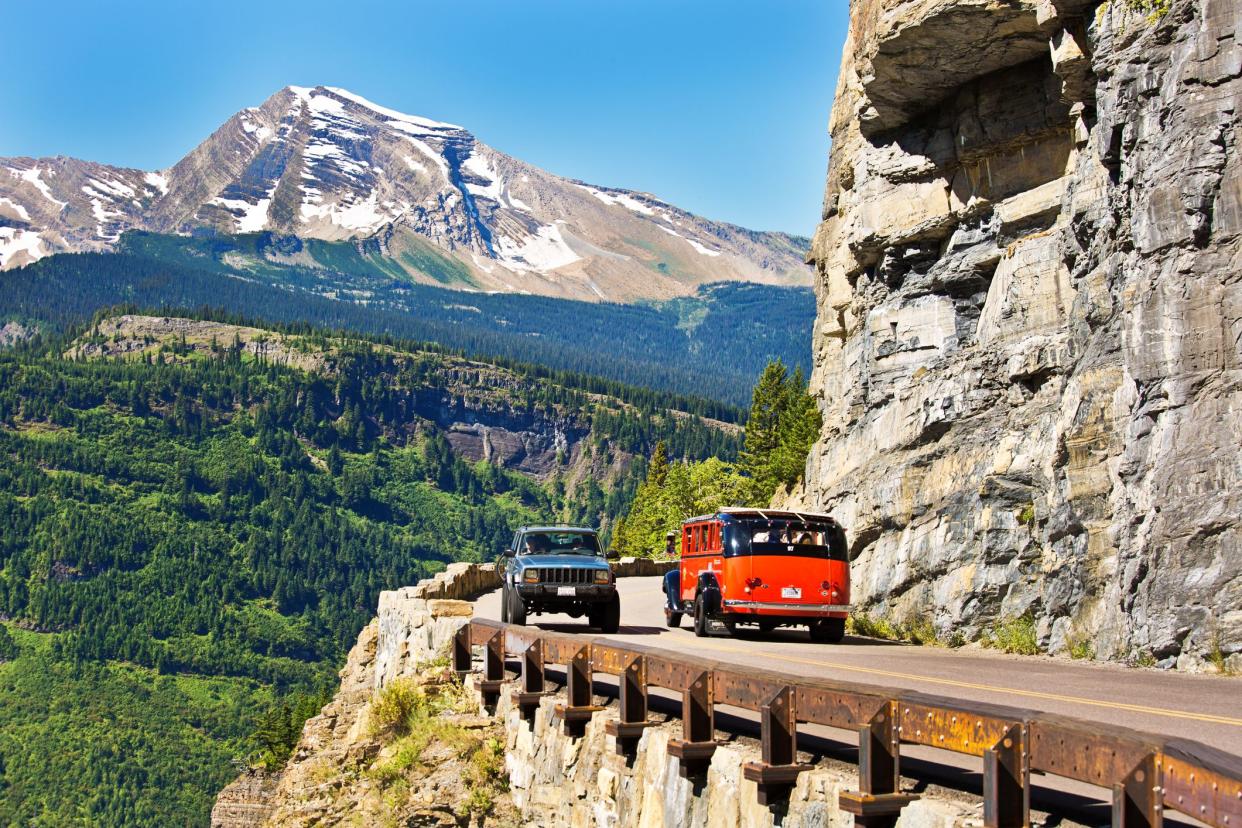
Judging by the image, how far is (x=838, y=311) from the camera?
49.3 meters

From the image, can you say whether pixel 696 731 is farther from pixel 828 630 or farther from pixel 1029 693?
pixel 828 630

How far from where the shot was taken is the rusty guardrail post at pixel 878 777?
372 inches

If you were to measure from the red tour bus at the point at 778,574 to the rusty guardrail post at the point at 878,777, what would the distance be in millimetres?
17342

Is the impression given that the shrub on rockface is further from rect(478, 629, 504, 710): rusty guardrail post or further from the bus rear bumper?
rect(478, 629, 504, 710): rusty guardrail post

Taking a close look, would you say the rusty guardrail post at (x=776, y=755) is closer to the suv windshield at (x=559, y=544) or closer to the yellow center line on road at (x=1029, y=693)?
the yellow center line on road at (x=1029, y=693)

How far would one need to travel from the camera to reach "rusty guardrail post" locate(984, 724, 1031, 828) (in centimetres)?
849

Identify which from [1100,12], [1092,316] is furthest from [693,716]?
[1100,12]

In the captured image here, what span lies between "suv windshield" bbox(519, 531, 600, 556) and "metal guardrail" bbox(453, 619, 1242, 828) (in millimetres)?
14743

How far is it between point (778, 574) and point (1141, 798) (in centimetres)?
1965

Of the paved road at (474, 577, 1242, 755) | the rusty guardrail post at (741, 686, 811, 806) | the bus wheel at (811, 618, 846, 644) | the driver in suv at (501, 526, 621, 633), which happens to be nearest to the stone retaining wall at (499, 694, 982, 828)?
the rusty guardrail post at (741, 686, 811, 806)

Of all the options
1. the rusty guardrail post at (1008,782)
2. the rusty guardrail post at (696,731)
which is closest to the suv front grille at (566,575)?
the rusty guardrail post at (696,731)

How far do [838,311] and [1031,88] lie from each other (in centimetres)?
1885

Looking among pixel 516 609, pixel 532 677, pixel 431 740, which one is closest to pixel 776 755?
pixel 532 677

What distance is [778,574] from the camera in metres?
27.2
